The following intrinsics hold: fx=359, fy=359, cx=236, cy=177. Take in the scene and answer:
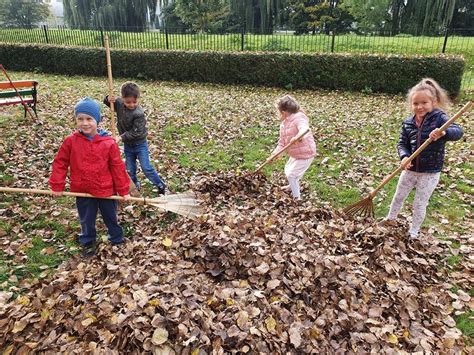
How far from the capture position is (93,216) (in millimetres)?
3684

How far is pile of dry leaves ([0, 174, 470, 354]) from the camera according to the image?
2486 mm

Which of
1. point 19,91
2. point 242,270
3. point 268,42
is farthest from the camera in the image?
point 268,42

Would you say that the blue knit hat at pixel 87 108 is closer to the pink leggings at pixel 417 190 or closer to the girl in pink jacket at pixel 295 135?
the girl in pink jacket at pixel 295 135

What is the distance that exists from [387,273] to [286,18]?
104ft

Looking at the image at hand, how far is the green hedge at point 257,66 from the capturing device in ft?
39.4

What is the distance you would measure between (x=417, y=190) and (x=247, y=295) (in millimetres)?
2202

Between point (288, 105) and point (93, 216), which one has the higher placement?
point (288, 105)

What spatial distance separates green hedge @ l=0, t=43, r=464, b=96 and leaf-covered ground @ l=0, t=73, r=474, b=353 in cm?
676

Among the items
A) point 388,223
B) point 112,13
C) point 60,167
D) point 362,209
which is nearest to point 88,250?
point 60,167

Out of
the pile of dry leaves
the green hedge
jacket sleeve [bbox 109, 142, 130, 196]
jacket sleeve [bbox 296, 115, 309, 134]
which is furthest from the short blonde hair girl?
the green hedge

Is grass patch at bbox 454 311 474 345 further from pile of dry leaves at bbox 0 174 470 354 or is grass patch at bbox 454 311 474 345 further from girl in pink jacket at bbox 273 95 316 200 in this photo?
girl in pink jacket at bbox 273 95 316 200

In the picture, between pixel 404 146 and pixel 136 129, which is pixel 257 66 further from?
pixel 404 146

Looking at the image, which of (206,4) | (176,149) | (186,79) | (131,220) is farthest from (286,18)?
(131,220)

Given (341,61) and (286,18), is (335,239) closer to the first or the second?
(341,61)
